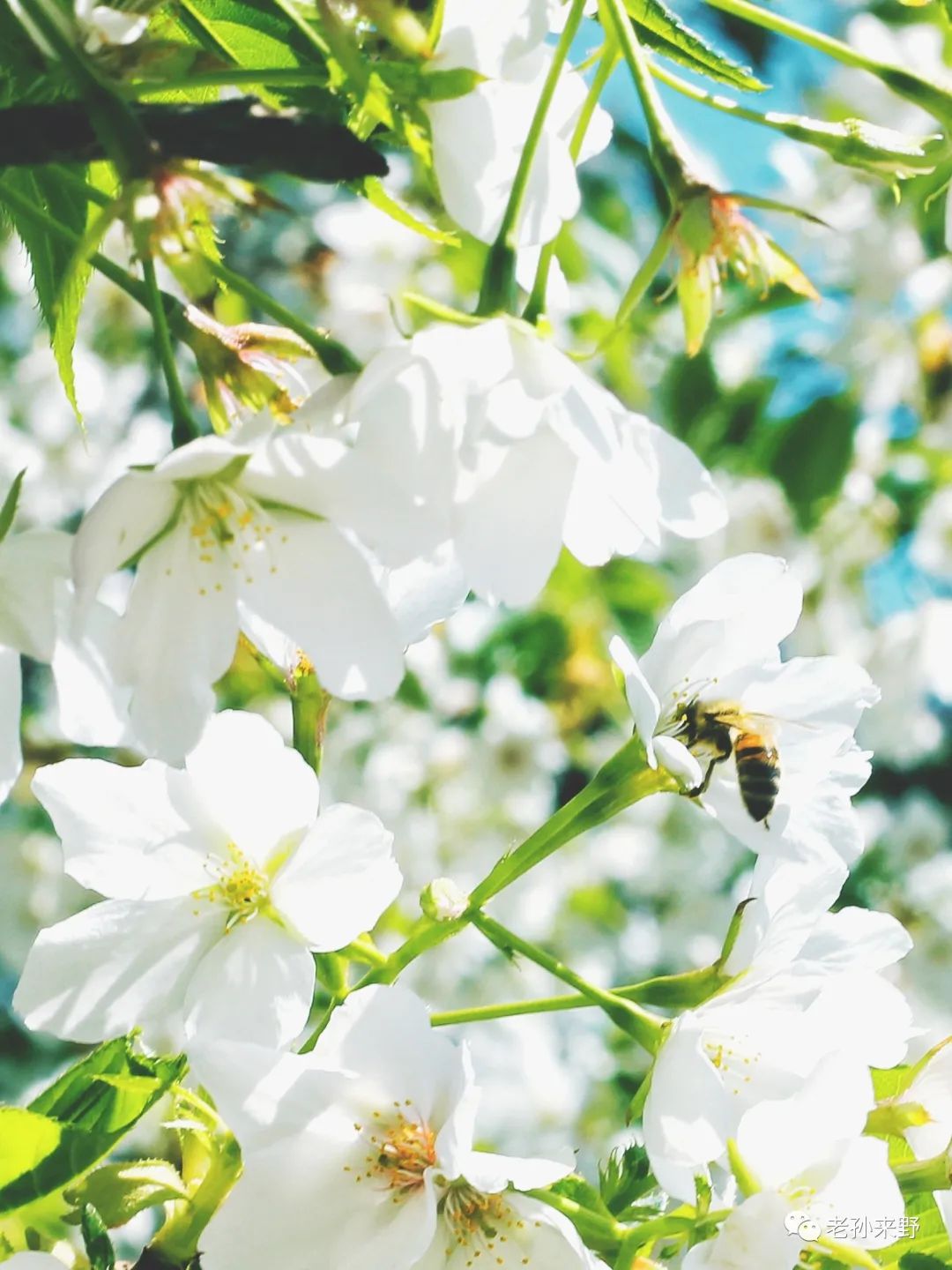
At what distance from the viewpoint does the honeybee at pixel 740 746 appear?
1.00m

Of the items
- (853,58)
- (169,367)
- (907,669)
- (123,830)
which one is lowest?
(907,669)

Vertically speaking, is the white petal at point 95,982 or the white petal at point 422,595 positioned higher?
the white petal at point 422,595

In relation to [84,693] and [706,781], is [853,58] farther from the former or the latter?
[84,693]

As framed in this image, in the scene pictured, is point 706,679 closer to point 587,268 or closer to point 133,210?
point 133,210

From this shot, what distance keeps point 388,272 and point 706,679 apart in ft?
9.49

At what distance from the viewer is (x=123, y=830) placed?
994 mm

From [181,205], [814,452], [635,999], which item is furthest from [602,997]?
[814,452]

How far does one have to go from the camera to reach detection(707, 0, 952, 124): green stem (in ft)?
2.90

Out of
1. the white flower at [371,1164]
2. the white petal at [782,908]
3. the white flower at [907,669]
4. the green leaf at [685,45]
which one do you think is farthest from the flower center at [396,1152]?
the white flower at [907,669]

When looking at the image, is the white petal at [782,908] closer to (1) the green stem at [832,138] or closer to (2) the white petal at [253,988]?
(2) the white petal at [253,988]

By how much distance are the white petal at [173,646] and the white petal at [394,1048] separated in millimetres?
181

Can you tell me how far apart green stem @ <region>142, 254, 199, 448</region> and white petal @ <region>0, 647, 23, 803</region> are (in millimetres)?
172

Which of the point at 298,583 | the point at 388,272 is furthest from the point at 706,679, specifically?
the point at 388,272

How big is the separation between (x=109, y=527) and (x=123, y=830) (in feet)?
0.91
